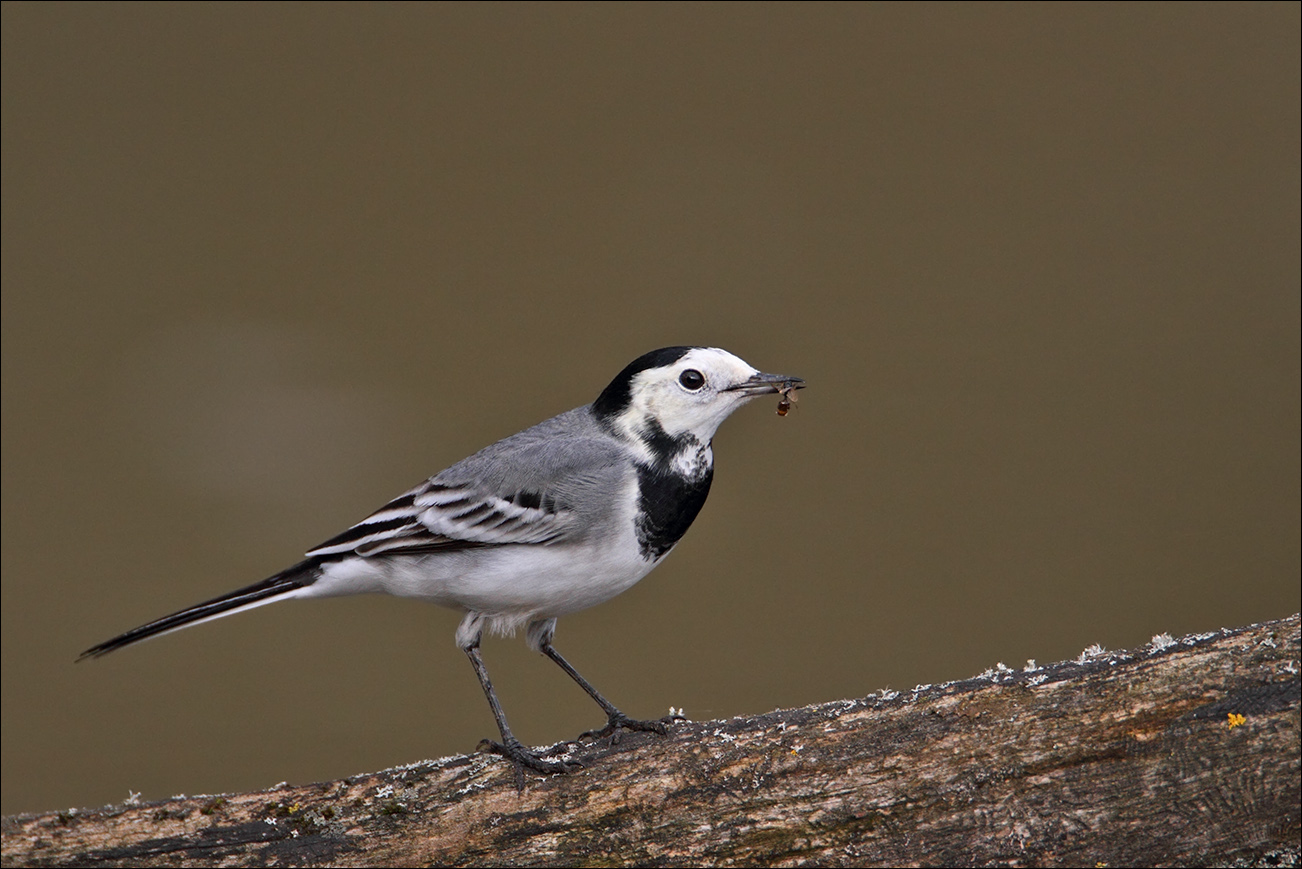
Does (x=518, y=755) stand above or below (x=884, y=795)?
above

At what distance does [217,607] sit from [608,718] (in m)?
1.01

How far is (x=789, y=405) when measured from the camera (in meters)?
2.96

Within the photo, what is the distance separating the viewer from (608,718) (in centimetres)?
283

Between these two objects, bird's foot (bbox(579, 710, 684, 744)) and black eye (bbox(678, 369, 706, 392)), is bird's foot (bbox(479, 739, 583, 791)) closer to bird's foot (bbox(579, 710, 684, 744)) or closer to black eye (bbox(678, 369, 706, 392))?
bird's foot (bbox(579, 710, 684, 744))

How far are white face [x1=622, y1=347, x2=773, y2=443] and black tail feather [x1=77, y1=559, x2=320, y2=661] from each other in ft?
3.19

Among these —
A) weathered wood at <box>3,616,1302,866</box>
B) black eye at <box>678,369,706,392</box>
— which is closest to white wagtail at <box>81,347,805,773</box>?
black eye at <box>678,369,706,392</box>

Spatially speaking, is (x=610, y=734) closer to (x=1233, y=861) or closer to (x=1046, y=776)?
(x=1046, y=776)

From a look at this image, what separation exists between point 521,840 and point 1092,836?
1084 millimetres

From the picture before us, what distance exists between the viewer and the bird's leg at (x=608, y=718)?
2662 mm

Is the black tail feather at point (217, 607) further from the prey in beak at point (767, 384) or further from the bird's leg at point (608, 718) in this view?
the prey in beak at point (767, 384)

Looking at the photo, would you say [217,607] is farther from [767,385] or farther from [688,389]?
[767,385]

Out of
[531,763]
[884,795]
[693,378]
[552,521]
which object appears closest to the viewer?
[884,795]

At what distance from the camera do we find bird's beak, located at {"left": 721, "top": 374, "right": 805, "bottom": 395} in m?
2.82

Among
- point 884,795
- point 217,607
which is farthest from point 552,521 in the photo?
point 884,795
